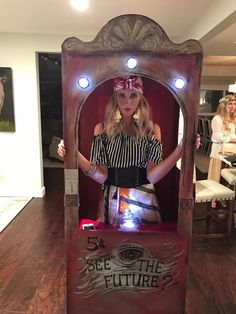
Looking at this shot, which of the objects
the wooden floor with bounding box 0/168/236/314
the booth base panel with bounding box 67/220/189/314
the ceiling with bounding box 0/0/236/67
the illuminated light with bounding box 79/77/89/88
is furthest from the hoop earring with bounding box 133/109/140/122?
the wooden floor with bounding box 0/168/236/314

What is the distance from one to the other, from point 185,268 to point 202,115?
8.10m

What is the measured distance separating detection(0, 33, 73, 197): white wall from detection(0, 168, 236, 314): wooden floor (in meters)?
0.80

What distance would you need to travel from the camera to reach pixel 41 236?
316cm

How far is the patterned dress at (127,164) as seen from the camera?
1632 millimetres

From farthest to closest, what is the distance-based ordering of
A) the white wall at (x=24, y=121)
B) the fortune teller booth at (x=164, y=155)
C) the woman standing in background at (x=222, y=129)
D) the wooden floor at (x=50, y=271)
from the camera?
the woman standing in background at (x=222, y=129) → the white wall at (x=24, y=121) → the wooden floor at (x=50, y=271) → the fortune teller booth at (x=164, y=155)

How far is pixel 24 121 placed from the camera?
162 inches

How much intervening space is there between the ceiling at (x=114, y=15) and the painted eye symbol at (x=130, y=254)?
1.72m

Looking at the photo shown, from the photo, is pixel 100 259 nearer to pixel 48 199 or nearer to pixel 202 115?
pixel 48 199

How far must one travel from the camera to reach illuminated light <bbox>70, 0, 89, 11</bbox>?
8.27 ft

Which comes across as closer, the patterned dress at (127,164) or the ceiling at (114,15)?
the patterned dress at (127,164)

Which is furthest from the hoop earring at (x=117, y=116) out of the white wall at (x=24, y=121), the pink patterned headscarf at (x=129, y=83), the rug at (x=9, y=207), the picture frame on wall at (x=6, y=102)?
the picture frame on wall at (x=6, y=102)

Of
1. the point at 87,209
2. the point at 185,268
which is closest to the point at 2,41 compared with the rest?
the point at 87,209

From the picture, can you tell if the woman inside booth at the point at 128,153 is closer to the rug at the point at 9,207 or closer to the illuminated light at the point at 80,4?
the illuminated light at the point at 80,4

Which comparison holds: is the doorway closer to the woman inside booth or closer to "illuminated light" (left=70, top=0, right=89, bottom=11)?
"illuminated light" (left=70, top=0, right=89, bottom=11)
